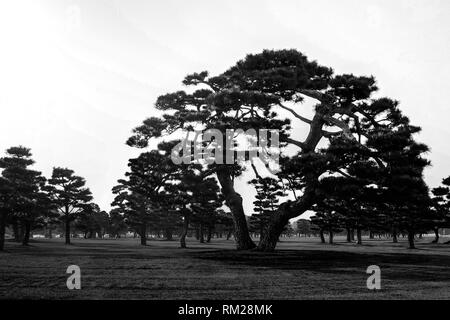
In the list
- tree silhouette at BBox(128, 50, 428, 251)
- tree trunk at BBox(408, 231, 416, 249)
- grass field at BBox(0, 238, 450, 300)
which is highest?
tree silhouette at BBox(128, 50, 428, 251)

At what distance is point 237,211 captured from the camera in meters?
22.6

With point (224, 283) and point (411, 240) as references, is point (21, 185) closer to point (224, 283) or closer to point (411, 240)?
point (224, 283)

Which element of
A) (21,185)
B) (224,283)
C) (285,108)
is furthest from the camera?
(21,185)

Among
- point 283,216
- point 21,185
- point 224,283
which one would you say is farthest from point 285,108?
point 21,185

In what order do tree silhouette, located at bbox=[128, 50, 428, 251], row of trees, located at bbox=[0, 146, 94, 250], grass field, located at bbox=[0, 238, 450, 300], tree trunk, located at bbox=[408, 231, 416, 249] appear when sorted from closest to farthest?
grass field, located at bbox=[0, 238, 450, 300]
tree silhouette, located at bbox=[128, 50, 428, 251]
row of trees, located at bbox=[0, 146, 94, 250]
tree trunk, located at bbox=[408, 231, 416, 249]

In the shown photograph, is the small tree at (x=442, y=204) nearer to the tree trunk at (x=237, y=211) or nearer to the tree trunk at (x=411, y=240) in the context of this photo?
the tree trunk at (x=411, y=240)

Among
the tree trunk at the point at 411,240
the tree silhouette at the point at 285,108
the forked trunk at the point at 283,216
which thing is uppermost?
the tree silhouette at the point at 285,108

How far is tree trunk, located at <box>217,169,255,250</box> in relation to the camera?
2252cm

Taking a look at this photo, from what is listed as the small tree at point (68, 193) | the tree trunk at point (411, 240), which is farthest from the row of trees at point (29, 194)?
the tree trunk at point (411, 240)

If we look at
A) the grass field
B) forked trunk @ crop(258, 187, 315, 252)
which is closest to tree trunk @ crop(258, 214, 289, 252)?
forked trunk @ crop(258, 187, 315, 252)

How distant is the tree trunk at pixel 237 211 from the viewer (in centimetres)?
2252

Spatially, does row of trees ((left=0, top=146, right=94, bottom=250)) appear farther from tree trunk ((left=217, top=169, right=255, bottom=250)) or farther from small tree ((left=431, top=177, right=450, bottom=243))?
small tree ((left=431, top=177, right=450, bottom=243))
